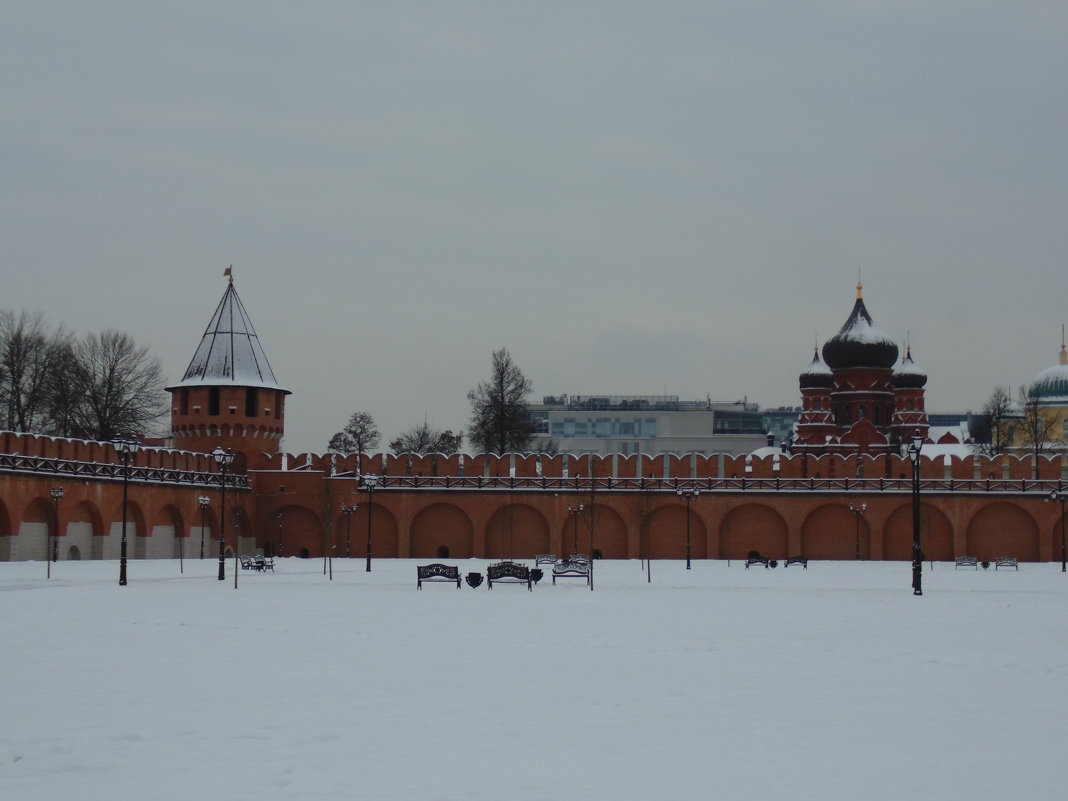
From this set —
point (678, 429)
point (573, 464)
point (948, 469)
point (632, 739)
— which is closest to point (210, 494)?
point (573, 464)

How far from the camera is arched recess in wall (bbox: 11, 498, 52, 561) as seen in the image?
3809 cm

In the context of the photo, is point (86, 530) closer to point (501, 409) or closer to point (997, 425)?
point (501, 409)

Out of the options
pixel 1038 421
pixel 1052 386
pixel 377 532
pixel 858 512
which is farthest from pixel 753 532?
pixel 1052 386

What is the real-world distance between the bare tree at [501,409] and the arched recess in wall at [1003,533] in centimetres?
2260

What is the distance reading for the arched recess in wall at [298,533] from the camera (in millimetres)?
51625

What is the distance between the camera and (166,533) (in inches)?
1805

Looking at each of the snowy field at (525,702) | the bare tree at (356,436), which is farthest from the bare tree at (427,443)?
the snowy field at (525,702)

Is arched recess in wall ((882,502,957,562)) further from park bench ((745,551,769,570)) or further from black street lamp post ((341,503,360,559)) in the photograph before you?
black street lamp post ((341,503,360,559))

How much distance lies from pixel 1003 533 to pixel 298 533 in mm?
26453

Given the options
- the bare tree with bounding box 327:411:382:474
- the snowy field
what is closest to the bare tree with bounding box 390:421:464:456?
the bare tree with bounding box 327:411:382:474

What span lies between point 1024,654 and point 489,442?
52534 millimetres

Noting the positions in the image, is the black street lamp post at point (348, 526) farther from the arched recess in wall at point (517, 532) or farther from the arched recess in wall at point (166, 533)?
the arched recess in wall at point (166, 533)

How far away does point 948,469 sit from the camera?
5638 centimetres

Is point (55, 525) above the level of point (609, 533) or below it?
above
